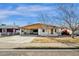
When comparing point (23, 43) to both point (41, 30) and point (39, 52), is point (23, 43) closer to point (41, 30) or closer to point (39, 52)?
point (39, 52)

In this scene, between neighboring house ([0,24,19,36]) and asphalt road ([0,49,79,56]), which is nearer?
asphalt road ([0,49,79,56])

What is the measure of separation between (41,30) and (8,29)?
935 mm

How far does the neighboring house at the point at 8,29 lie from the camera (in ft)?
26.9

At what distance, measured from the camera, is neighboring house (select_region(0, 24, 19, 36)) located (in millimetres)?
8198

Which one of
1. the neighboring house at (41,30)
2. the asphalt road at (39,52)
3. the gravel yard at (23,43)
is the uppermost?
the neighboring house at (41,30)

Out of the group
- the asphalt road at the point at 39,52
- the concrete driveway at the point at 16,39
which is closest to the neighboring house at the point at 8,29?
the concrete driveway at the point at 16,39

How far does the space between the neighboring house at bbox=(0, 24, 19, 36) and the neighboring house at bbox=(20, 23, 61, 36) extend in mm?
170

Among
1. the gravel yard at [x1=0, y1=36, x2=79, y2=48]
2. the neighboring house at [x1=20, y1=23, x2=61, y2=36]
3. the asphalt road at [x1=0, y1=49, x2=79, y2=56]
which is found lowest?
the asphalt road at [x1=0, y1=49, x2=79, y2=56]

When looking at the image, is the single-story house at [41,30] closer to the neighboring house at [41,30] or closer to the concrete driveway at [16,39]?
the neighboring house at [41,30]

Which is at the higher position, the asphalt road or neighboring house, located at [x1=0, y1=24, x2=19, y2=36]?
neighboring house, located at [x1=0, y1=24, x2=19, y2=36]

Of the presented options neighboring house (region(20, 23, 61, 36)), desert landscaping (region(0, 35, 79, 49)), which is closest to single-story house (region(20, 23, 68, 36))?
neighboring house (region(20, 23, 61, 36))

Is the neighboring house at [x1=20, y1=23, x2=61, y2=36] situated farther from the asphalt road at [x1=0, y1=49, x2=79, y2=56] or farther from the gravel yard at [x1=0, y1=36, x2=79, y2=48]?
the asphalt road at [x1=0, y1=49, x2=79, y2=56]

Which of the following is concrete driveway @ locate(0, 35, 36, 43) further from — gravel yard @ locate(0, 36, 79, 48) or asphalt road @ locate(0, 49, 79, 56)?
asphalt road @ locate(0, 49, 79, 56)

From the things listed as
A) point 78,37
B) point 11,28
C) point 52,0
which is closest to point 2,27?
point 11,28
